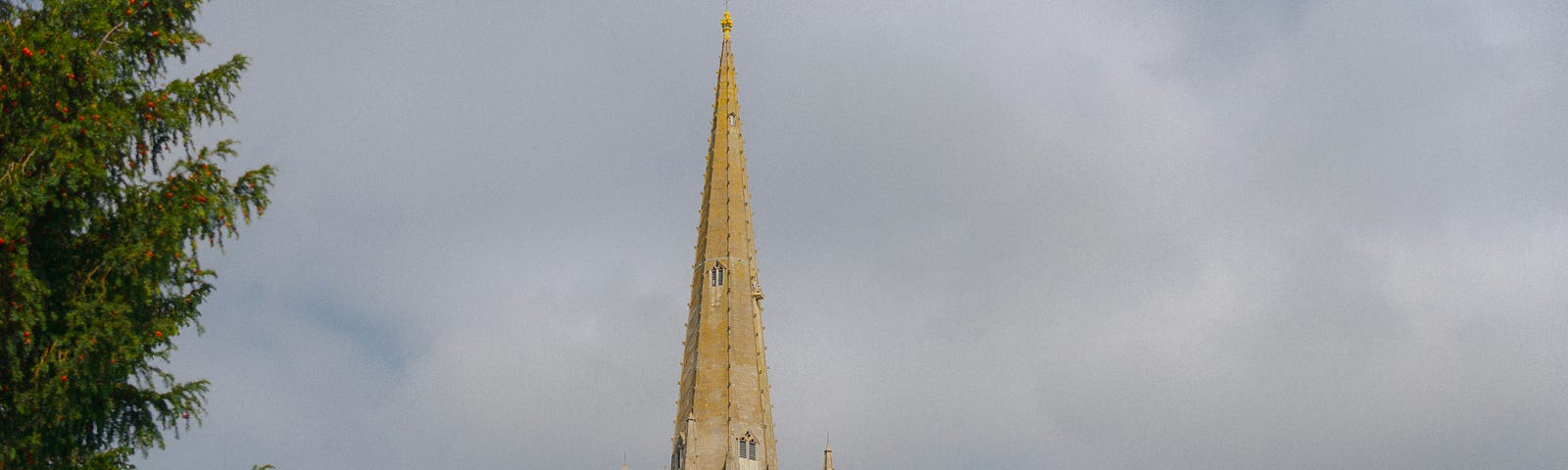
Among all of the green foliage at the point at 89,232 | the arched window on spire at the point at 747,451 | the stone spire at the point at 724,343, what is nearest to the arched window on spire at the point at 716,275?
the stone spire at the point at 724,343

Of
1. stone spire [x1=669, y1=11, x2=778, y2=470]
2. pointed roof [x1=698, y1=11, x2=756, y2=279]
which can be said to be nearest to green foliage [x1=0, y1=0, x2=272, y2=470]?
stone spire [x1=669, y1=11, x2=778, y2=470]

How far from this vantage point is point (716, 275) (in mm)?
66500

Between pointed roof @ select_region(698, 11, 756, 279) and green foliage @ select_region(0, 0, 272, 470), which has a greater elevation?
pointed roof @ select_region(698, 11, 756, 279)

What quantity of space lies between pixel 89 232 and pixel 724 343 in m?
40.4

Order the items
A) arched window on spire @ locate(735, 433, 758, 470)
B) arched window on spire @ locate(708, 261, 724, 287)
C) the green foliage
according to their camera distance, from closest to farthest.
Answer: the green foliage
arched window on spire @ locate(735, 433, 758, 470)
arched window on spire @ locate(708, 261, 724, 287)

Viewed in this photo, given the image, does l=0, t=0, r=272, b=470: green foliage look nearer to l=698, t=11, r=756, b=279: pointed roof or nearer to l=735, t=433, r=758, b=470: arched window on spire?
l=735, t=433, r=758, b=470: arched window on spire

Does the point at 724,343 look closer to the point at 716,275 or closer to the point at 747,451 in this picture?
the point at 716,275

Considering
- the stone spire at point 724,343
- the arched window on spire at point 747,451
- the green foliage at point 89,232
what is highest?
the stone spire at point 724,343

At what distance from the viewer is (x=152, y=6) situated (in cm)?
2686

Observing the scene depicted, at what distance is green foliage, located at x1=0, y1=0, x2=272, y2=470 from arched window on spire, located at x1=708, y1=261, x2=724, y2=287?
4066cm

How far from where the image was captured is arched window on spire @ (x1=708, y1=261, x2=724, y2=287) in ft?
218

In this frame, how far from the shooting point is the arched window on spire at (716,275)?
6631 cm

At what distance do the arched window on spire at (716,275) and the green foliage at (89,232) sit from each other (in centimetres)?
4066

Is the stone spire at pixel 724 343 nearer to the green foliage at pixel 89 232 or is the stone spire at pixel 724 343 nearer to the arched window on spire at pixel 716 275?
the arched window on spire at pixel 716 275
